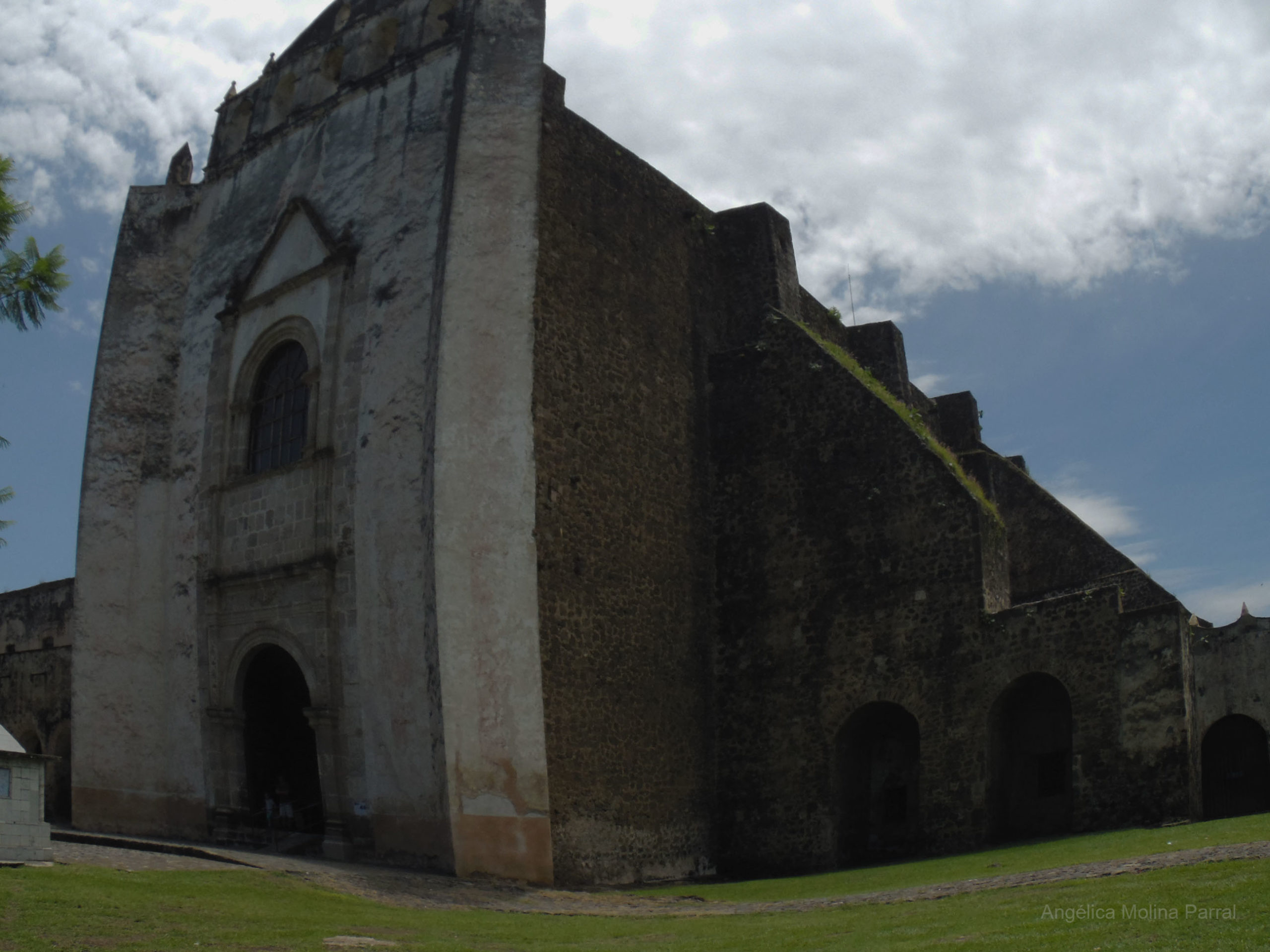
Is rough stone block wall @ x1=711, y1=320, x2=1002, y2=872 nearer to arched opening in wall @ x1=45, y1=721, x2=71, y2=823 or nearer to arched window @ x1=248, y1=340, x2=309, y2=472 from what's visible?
arched window @ x1=248, y1=340, x2=309, y2=472

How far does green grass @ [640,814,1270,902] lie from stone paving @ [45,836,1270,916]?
398 millimetres

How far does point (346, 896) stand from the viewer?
10.8 metres

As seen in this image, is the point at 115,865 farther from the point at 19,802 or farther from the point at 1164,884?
the point at 1164,884

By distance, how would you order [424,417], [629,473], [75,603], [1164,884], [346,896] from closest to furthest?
[1164,884], [346,896], [424,417], [629,473], [75,603]

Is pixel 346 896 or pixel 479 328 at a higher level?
pixel 479 328

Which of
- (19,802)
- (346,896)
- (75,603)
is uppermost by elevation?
(75,603)

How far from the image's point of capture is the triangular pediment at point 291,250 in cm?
1638

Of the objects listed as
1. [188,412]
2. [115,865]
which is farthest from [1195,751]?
[188,412]

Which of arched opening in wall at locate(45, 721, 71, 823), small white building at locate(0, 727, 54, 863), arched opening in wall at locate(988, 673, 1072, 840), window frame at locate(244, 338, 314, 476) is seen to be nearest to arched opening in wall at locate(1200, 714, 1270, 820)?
arched opening in wall at locate(988, 673, 1072, 840)

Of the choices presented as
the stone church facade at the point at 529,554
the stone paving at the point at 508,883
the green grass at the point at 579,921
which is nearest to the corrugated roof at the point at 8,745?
the stone paving at the point at 508,883

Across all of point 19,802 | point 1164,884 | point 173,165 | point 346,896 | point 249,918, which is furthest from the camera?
point 173,165

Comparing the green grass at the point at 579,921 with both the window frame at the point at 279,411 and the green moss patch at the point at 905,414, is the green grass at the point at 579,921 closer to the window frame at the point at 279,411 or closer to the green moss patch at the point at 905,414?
the window frame at the point at 279,411

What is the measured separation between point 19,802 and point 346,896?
108 inches

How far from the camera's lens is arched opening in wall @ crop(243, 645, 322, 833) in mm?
15781
